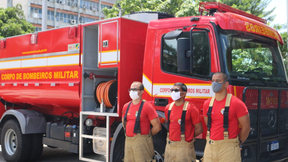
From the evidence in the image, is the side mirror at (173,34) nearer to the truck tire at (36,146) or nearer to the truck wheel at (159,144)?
the truck wheel at (159,144)

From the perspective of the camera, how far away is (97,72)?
6.56 meters

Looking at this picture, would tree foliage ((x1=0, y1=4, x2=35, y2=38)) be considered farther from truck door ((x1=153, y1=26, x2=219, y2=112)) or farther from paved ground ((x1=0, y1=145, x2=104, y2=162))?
truck door ((x1=153, y1=26, x2=219, y2=112))

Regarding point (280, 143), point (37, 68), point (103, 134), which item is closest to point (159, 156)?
point (103, 134)

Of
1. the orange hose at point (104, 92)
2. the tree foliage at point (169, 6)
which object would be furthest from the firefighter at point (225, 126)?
the tree foliage at point (169, 6)

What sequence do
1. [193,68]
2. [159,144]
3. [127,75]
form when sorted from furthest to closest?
[127,75], [159,144], [193,68]

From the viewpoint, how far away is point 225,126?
3830 mm

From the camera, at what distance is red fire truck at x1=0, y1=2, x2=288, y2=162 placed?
4926mm

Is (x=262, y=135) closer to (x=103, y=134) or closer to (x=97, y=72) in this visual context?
(x=103, y=134)

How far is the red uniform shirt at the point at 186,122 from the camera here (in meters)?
4.42

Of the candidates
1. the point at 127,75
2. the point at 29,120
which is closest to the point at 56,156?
the point at 29,120

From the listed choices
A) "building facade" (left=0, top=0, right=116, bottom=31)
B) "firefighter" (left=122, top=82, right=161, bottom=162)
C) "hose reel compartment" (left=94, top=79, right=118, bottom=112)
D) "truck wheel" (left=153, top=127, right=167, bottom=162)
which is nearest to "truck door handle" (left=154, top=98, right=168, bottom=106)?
"truck wheel" (left=153, top=127, right=167, bottom=162)

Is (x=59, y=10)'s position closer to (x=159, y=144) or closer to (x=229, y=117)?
(x=159, y=144)

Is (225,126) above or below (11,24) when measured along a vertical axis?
below

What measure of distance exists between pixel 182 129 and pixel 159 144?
95 centimetres
